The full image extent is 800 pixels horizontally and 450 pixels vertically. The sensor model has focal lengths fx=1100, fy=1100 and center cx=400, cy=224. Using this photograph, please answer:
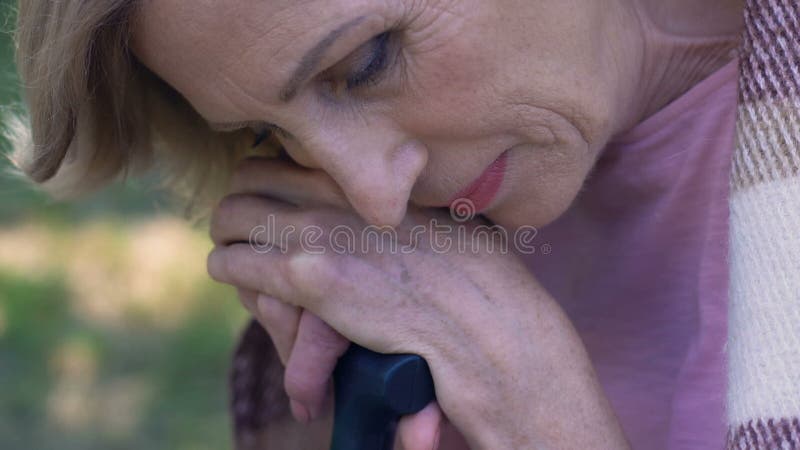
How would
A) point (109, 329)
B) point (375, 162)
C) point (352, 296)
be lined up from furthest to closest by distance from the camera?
point (109, 329) < point (352, 296) < point (375, 162)

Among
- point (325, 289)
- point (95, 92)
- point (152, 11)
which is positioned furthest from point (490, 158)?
point (95, 92)

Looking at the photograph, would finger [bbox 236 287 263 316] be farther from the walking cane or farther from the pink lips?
the pink lips

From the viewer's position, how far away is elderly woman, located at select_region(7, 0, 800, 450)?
1.17 metres

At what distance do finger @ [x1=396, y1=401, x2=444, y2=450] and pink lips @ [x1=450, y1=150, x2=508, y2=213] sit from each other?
25cm

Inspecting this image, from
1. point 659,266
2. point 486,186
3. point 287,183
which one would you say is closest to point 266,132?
point 287,183

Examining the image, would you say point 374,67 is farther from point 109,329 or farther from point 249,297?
point 109,329

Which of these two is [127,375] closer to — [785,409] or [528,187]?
[528,187]

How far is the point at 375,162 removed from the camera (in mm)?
1252

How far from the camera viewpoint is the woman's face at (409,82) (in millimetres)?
1174

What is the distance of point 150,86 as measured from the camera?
1.53 metres

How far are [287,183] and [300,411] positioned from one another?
1.02ft

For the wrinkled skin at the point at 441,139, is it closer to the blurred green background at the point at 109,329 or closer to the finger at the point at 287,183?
the finger at the point at 287,183

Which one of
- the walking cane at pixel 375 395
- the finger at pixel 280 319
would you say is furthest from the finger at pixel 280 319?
the walking cane at pixel 375 395

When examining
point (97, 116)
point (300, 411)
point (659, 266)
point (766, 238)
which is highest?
point (766, 238)
